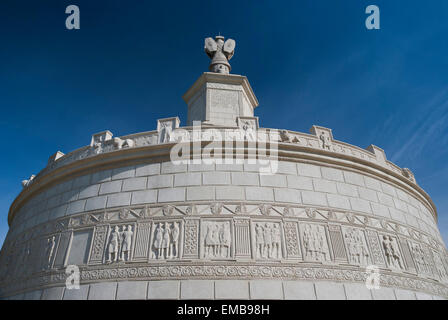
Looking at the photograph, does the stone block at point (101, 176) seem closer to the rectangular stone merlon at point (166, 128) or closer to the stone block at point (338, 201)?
the rectangular stone merlon at point (166, 128)

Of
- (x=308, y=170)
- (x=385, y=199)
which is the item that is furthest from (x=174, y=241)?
(x=385, y=199)

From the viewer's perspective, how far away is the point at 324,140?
1168 centimetres

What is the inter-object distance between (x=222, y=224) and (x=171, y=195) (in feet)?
6.65

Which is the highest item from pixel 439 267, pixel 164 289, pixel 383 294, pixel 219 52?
pixel 219 52

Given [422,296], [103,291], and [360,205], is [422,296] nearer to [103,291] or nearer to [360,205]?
[360,205]

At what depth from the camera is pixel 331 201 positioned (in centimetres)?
1019

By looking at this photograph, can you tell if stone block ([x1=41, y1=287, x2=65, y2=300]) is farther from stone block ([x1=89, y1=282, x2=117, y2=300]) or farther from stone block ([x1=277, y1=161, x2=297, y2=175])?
stone block ([x1=277, y1=161, x2=297, y2=175])

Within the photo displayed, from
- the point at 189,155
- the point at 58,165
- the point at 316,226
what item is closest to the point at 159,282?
the point at 189,155

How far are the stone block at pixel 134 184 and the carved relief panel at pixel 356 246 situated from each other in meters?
7.07

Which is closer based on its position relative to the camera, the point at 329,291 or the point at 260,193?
the point at 329,291

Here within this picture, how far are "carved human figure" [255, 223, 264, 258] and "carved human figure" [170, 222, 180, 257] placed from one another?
2.43m

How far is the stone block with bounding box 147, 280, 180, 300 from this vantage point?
810 cm

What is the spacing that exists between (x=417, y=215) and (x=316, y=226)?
5.95m

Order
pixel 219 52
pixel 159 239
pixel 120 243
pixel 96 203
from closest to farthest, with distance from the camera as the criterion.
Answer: pixel 159 239
pixel 120 243
pixel 96 203
pixel 219 52
